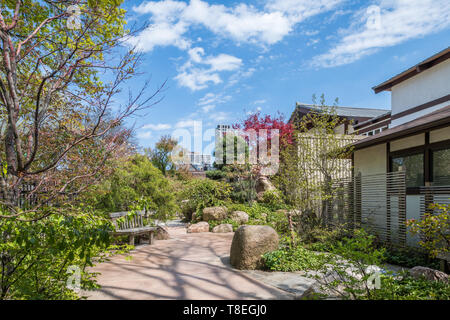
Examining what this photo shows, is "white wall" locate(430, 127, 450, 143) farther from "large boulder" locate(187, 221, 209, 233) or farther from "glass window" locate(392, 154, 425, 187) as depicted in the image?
"large boulder" locate(187, 221, 209, 233)

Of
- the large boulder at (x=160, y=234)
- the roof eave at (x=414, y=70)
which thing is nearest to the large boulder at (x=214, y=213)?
the large boulder at (x=160, y=234)

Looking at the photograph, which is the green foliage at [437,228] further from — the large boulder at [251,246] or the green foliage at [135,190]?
the green foliage at [135,190]

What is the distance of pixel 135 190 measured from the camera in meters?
8.91

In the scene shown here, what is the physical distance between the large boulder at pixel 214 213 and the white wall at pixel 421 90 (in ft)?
26.8

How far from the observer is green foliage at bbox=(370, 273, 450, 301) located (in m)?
2.85

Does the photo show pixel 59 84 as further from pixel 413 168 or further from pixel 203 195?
pixel 203 195

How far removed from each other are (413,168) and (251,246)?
5326mm

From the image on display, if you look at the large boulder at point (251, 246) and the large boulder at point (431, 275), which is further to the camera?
the large boulder at point (251, 246)

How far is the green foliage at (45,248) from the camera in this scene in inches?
82.0

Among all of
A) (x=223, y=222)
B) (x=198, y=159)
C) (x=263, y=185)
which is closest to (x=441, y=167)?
(x=223, y=222)

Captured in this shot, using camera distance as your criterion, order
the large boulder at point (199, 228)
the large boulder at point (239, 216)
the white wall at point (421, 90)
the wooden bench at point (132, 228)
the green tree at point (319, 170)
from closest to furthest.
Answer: the wooden bench at point (132, 228) → the green tree at point (319, 170) → the white wall at point (421, 90) → the large boulder at point (199, 228) → the large boulder at point (239, 216)
